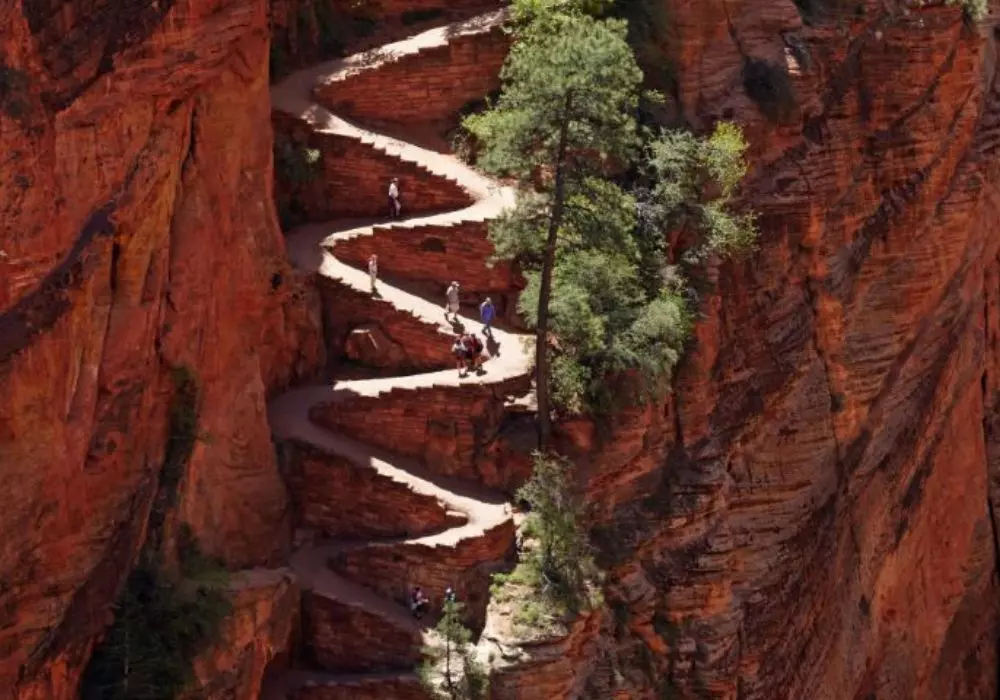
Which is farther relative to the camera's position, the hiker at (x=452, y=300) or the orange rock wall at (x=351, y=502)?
the hiker at (x=452, y=300)

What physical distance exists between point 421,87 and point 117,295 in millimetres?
9037

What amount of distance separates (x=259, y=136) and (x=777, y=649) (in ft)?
36.2

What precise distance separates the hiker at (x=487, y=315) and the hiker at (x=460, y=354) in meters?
0.53

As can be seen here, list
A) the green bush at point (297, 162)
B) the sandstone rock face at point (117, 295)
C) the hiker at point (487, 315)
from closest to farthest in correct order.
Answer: the sandstone rock face at point (117, 295) → the hiker at point (487, 315) → the green bush at point (297, 162)

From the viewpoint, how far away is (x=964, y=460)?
38.8 m

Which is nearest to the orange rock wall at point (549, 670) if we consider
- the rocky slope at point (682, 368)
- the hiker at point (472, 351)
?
the rocky slope at point (682, 368)

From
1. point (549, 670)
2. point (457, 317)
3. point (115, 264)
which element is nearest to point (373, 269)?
point (457, 317)

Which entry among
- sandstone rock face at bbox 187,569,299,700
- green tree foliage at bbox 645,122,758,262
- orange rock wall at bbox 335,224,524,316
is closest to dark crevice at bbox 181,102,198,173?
orange rock wall at bbox 335,224,524,316

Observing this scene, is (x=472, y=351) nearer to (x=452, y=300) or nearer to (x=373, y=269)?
(x=452, y=300)

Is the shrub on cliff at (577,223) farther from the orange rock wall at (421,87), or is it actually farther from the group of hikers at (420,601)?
the group of hikers at (420,601)

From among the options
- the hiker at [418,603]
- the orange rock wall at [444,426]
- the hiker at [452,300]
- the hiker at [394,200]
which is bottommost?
the hiker at [418,603]

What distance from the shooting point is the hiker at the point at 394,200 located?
3100 centimetres

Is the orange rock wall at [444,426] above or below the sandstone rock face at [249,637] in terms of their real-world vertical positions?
above

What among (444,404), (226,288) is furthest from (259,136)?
(444,404)
